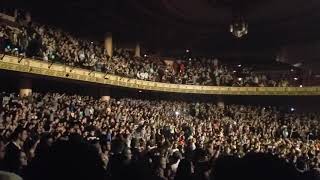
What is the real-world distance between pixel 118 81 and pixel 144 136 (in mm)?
7696

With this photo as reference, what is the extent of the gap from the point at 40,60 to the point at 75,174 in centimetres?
1472

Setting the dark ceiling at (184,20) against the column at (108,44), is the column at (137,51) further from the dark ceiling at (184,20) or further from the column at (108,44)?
the column at (108,44)

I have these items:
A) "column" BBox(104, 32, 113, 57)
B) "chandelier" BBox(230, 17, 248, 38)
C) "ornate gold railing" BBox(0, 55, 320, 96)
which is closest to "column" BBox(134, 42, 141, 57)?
"column" BBox(104, 32, 113, 57)

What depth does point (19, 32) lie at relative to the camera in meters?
14.8

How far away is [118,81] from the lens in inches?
858

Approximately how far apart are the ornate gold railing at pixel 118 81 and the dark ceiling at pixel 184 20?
3.53 meters

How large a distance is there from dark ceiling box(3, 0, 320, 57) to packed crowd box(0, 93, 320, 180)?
14.9 ft

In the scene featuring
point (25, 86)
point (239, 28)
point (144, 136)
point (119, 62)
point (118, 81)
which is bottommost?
point (144, 136)

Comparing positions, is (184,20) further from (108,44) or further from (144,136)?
(144,136)

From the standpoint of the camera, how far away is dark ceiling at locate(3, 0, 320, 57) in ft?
69.9

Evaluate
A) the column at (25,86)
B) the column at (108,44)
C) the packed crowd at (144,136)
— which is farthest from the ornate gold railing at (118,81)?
the column at (108,44)

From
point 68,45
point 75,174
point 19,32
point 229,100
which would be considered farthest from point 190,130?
point 75,174

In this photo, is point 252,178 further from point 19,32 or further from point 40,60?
point 40,60

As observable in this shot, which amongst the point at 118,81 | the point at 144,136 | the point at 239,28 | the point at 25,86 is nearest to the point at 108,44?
the point at 118,81
